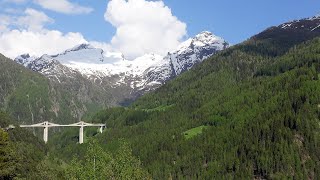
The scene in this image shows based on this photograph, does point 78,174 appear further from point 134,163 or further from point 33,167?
point 33,167

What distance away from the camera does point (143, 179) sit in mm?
69375

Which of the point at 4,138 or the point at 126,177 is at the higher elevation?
the point at 4,138

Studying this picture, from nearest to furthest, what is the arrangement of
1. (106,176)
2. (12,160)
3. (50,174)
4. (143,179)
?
1. (106,176)
2. (12,160)
3. (143,179)
4. (50,174)

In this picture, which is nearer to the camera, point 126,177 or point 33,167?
point 126,177

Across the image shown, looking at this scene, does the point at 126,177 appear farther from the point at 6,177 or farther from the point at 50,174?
the point at 50,174

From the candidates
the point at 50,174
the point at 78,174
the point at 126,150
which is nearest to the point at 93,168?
the point at 78,174

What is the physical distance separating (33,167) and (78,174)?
83.0 m

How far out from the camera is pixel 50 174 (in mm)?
98062

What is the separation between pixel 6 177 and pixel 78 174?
30.4ft

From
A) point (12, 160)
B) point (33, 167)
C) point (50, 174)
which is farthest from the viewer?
point (33, 167)

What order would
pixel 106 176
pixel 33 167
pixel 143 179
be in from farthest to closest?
pixel 33 167, pixel 143 179, pixel 106 176

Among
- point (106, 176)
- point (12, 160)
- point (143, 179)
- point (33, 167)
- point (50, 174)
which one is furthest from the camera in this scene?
point (33, 167)

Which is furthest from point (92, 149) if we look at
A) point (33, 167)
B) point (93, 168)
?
point (33, 167)

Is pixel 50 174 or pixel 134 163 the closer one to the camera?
pixel 134 163
